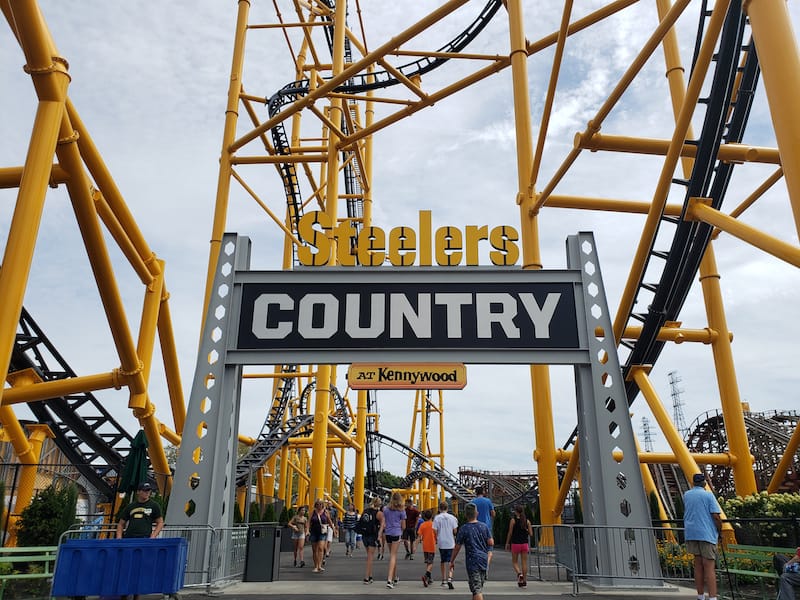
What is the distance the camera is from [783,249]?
725cm

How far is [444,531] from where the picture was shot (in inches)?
402

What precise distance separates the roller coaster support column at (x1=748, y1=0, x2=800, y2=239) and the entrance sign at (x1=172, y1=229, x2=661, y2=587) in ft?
14.7

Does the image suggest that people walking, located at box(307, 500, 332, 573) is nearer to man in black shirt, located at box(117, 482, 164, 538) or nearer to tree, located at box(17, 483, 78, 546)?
tree, located at box(17, 483, 78, 546)

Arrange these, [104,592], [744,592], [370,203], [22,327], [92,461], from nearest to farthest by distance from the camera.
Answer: [104,592] → [744,592] → [22,327] → [92,461] → [370,203]

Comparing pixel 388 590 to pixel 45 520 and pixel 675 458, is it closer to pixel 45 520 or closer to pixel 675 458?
pixel 675 458

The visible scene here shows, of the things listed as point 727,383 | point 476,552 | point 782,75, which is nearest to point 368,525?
point 476,552

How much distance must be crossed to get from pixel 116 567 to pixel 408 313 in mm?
5319

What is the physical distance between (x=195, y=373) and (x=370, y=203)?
58.3 ft

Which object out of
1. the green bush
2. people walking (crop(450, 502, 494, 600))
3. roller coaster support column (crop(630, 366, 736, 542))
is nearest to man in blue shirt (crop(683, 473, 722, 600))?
the green bush

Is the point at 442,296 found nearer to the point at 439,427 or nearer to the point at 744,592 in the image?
the point at 744,592

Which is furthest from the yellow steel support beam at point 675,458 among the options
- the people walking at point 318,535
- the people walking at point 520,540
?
the people walking at point 318,535

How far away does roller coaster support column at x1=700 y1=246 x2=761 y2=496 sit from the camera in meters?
11.7

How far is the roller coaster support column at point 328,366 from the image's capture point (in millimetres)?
19625

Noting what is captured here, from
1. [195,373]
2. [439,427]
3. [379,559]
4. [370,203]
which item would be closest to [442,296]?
[195,373]
